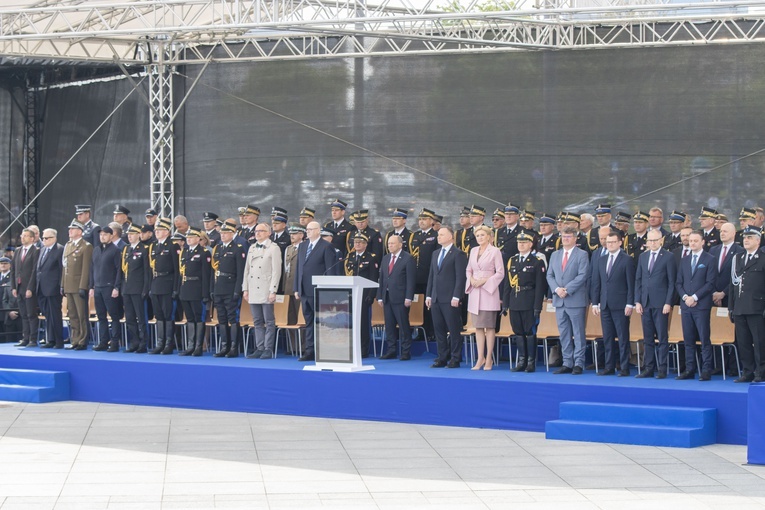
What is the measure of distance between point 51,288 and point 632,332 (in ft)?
20.7

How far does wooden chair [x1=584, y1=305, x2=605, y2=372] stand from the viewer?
9.58m

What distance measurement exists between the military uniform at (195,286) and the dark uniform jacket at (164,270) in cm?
11

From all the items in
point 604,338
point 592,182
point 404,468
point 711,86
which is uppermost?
point 711,86

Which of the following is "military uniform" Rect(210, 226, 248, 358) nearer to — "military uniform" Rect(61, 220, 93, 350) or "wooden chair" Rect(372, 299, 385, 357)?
"wooden chair" Rect(372, 299, 385, 357)

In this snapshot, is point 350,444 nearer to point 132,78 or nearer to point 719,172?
point 719,172

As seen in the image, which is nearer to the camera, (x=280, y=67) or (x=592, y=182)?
(x=592, y=182)

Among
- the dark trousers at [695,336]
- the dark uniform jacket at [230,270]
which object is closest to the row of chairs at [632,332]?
the dark trousers at [695,336]

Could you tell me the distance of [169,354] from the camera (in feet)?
37.5

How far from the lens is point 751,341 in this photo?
28.8 ft

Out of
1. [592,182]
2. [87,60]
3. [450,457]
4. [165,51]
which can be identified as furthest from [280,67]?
[450,457]

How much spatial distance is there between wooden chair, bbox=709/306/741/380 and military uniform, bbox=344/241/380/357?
331 centimetres

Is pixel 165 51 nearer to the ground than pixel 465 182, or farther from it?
farther from it

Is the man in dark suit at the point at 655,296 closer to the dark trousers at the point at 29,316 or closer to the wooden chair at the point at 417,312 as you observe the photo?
the wooden chair at the point at 417,312

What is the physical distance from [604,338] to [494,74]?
5719 millimetres
